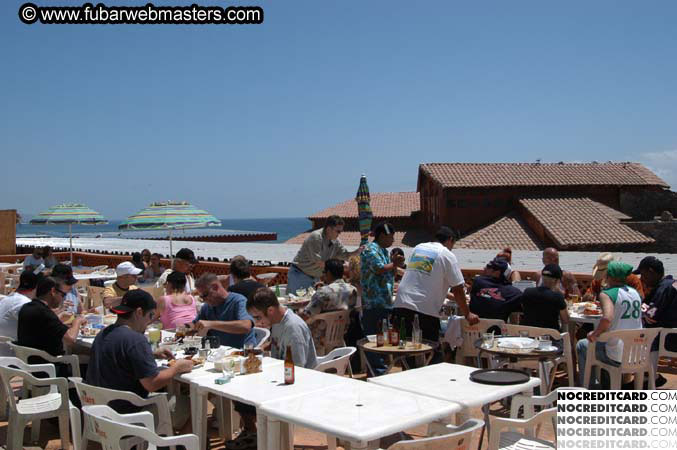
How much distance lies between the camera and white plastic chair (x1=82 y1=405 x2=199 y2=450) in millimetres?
3410

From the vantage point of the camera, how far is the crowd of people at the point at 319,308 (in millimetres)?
4391

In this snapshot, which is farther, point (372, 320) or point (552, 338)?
point (372, 320)

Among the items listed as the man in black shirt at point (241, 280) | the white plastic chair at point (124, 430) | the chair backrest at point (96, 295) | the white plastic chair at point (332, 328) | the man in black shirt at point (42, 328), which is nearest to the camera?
the white plastic chair at point (124, 430)

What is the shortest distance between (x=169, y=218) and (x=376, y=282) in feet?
20.9

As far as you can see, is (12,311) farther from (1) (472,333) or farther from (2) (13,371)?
(1) (472,333)

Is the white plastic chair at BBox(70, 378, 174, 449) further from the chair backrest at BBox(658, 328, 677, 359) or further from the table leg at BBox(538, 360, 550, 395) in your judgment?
the chair backrest at BBox(658, 328, 677, 359)

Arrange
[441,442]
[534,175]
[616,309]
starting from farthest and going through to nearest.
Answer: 1. [534,175]
2. [616,309]
3. [441,442]

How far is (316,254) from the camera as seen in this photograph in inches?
359

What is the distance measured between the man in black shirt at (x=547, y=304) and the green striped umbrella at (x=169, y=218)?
7.56 m

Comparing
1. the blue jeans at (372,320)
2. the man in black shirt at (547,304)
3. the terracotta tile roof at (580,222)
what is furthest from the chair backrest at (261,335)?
the terracotta tile roof at (580,222)

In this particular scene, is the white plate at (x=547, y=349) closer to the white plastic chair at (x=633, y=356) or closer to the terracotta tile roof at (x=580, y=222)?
the white plastic chair at (x=633, y=356)

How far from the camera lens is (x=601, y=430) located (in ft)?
12.6

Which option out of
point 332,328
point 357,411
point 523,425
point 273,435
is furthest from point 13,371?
point 523,425

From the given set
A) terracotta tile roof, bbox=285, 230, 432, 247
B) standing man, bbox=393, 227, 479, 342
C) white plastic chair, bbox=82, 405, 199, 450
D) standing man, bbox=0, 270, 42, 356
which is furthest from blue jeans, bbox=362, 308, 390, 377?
terracotta tile roof, bbox=285, 230, 432, 247
